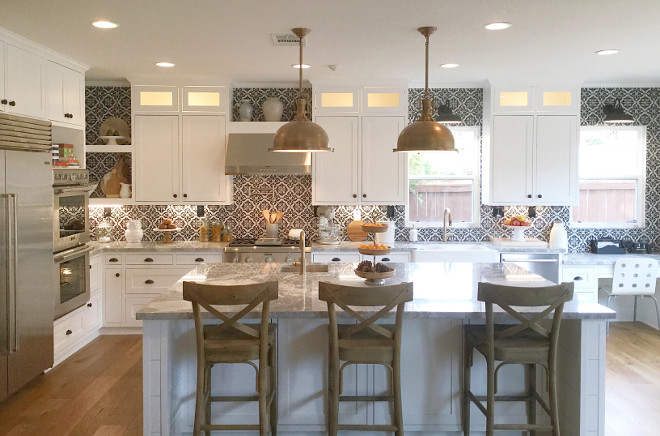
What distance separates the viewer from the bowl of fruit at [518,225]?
6434 millimetres

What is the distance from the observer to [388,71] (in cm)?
592

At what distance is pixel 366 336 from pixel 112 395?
7.57ft

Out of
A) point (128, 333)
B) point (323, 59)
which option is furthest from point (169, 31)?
point (128, 333)

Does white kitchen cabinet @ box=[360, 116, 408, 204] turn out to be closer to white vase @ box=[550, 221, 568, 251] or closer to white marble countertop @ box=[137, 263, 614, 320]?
white vase @ box=[550, 221, 568, 251]

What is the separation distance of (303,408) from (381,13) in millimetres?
2482

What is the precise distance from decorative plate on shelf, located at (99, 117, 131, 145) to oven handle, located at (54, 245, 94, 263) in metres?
1.36

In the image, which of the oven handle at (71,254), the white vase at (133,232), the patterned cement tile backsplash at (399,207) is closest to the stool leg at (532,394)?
the patterned cement tile backsplash at (399,207)

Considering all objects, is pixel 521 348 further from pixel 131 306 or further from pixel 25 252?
pixel 131 306

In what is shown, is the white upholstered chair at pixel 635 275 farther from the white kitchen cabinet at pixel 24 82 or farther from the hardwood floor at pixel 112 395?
the white kitchen cabinet at pixel 24 82

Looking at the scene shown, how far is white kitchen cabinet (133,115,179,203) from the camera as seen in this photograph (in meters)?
6.38

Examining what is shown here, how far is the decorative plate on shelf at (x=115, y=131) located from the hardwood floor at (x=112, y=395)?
7.02 ft

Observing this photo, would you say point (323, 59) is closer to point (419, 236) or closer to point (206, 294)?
point (419, 236)

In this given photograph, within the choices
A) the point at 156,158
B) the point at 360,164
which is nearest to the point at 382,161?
the point at 360,164

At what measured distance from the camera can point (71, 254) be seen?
5.23 metres
